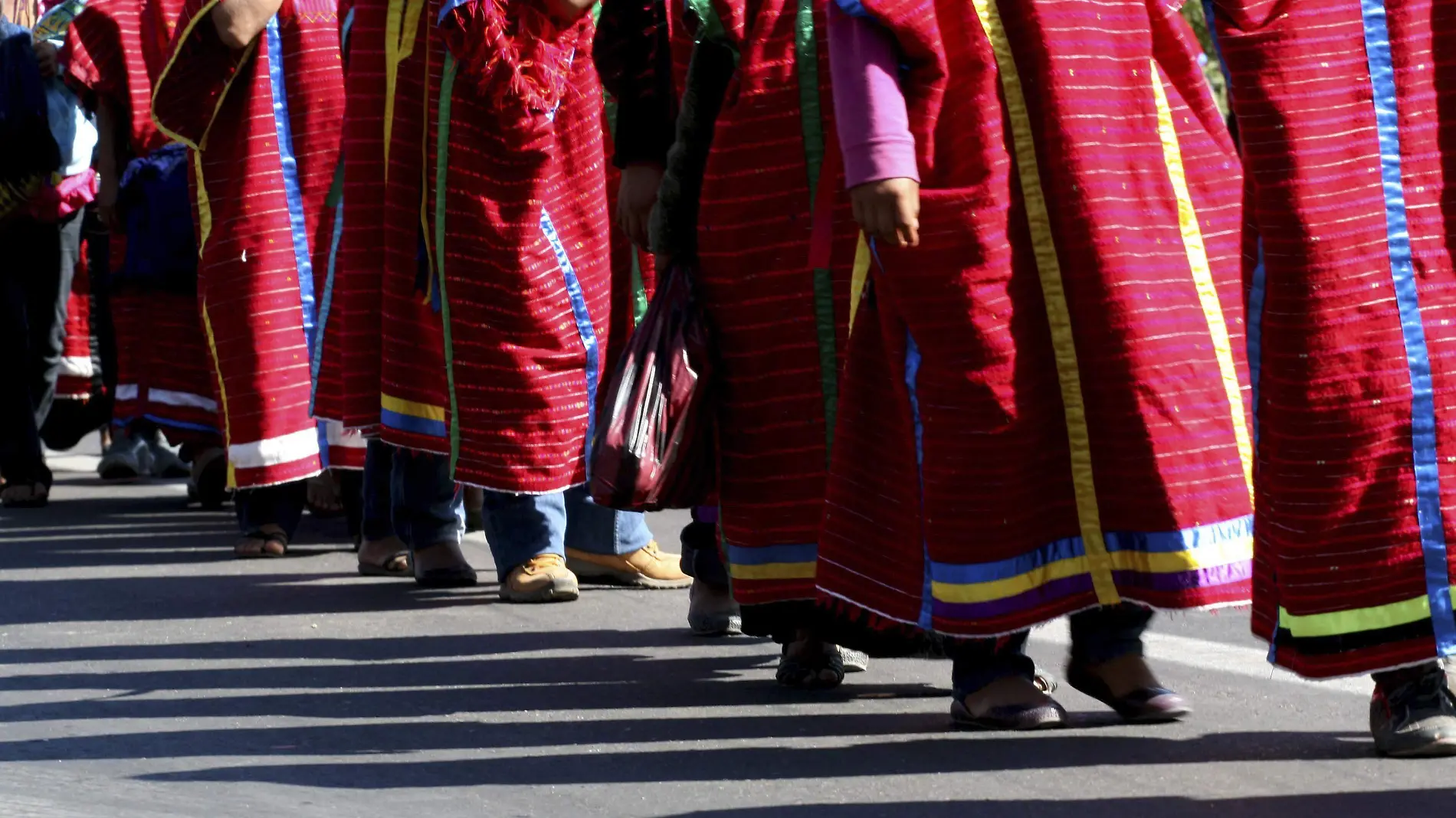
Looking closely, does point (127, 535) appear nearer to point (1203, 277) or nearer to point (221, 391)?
point (221, 391)

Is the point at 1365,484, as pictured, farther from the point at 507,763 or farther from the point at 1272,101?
the point at 507,763

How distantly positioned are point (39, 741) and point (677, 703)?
1.23 meters

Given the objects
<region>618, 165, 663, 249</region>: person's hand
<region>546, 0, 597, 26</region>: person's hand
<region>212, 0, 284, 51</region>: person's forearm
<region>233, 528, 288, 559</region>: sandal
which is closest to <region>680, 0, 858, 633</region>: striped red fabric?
<region>618, 165, 663, 249</region>: person's hand

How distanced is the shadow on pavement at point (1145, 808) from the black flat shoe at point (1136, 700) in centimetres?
59

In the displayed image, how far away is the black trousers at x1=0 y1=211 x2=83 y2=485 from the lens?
925 centimetres

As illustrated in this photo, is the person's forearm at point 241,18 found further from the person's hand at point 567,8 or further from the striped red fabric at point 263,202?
the person's hand at point 567,8

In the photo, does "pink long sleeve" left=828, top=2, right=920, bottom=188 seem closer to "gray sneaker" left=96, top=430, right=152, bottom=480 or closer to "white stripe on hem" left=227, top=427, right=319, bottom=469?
"white stripe on hem" left=227, top=427, right=319, bottom=469

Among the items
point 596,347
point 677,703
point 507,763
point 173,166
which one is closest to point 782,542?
point 677,703

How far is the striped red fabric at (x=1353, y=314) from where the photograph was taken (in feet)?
12.7

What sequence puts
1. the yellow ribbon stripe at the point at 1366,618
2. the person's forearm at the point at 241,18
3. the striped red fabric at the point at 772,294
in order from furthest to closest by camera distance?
1. the person's forearm at the point at 241,18
2. the striped red fabric at the point at 772,294
3. the yellow ribbon stripe at the point at 1366,618

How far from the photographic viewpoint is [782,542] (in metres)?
4.70

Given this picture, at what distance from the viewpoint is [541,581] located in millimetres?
6293

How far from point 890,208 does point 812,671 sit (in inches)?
48.4

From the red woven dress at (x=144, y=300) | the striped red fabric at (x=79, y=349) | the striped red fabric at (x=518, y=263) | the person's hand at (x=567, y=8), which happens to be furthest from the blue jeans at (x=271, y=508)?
the striped red fabric at (x=79, y=349)
